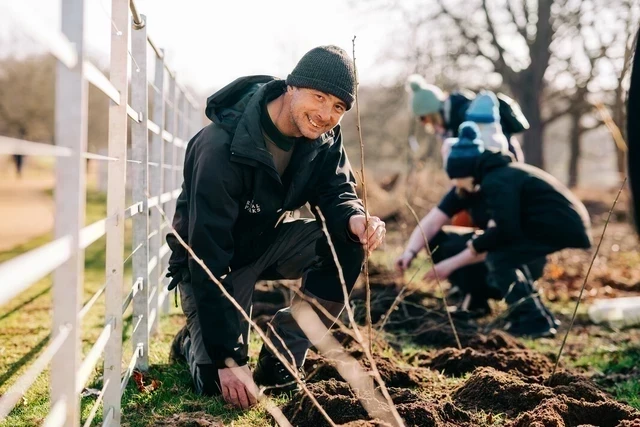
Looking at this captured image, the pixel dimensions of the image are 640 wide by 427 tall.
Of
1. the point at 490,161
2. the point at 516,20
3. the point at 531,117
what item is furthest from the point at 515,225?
the point at 516,20

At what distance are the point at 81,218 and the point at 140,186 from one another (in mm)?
1695

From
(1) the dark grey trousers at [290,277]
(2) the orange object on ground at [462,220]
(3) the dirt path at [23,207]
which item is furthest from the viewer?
(3) the dirt path at [23,207]

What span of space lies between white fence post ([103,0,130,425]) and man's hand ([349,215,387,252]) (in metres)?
1.00

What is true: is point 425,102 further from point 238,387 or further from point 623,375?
point 238,387

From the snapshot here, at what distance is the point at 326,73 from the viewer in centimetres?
321

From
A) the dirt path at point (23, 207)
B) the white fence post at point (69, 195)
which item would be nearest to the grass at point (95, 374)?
the white fence post at point (69, 195)

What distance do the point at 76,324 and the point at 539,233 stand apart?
407cm

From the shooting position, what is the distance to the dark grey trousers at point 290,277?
3.48 metres

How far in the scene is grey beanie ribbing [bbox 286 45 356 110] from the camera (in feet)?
10.5

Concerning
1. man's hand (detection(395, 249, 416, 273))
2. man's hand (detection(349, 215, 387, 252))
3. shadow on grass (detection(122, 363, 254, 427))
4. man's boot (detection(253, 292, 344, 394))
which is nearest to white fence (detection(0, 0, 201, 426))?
shadow on grass (detection(122, 363, 254, 427))

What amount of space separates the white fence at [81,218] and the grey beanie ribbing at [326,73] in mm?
704

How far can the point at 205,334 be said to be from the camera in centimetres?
310

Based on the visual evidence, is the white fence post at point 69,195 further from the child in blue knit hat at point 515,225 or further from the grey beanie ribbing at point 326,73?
the child in blue knit hat at point 515,225

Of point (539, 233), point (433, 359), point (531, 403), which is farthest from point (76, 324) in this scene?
point (539, 233)
